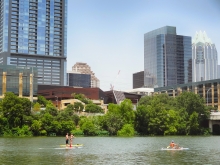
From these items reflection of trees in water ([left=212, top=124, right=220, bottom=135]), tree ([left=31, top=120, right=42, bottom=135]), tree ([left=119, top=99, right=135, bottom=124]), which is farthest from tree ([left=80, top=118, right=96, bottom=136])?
reflection of trees in water ([left=212, top=124, right=220, bottom=135])

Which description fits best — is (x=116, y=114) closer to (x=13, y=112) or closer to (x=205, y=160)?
(x=13, y=112)

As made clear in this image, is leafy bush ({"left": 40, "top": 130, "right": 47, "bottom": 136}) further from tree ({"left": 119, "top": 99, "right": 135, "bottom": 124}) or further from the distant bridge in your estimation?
the distant bridge

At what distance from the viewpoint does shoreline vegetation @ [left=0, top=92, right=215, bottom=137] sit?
382ft

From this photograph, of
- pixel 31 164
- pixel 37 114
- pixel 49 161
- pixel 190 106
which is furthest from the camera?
pixel 190 106

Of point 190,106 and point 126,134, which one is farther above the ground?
point 190,106

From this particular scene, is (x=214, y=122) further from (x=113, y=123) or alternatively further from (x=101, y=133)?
(x=101, y=133)

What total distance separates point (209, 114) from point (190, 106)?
943cm

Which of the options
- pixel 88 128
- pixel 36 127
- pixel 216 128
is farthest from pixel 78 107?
pixel 216 128

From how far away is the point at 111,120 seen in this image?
12206cm

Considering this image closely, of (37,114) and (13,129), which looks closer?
(13,129)

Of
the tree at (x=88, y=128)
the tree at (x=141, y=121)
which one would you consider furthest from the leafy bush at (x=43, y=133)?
the tree at (x=141, y=121)

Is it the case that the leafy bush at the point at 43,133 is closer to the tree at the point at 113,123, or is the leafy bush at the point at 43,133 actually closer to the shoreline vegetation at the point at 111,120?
the shoreline vegetation at the point at 111,120

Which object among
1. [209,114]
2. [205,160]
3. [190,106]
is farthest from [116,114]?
[205,160]

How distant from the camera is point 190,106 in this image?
135750 millimetres
